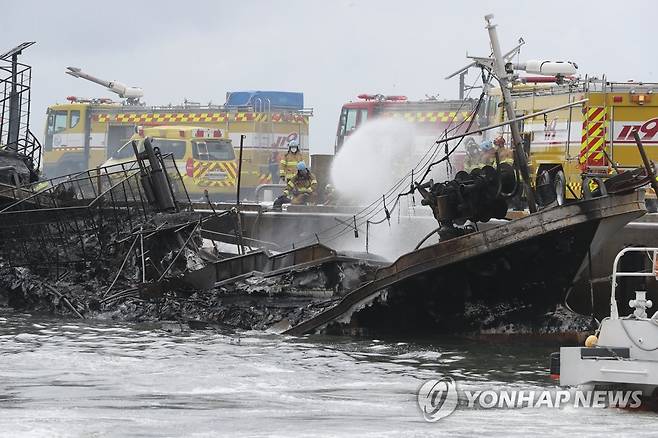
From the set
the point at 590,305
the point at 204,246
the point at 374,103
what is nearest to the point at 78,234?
the point at 204,246

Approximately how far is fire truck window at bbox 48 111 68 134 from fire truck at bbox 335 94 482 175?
1045 cm

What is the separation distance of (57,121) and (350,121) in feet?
36.9

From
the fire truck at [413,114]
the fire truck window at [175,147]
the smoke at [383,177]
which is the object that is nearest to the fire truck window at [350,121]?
the fire truck at [413,114]

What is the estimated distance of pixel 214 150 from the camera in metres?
35.2

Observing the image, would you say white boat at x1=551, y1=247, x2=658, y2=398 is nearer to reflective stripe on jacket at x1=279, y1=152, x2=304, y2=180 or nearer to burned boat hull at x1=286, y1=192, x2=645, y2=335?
burned boat hull at x1=286, y1=192, x2=645, y2=335

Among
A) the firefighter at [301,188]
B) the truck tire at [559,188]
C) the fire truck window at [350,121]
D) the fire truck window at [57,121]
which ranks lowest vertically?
the truck tire at [559,188]

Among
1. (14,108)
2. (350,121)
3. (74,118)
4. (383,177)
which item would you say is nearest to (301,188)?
(383,177)

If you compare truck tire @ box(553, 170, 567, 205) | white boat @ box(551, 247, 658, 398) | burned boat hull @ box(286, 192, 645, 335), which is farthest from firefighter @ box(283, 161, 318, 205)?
white boat @ box(551, 247, 658, 398)

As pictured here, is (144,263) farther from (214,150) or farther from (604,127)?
(214,150)

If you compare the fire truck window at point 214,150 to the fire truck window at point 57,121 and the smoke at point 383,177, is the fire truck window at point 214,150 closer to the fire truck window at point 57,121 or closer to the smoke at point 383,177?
the smoke at point 383,177

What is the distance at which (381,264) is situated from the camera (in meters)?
16.2

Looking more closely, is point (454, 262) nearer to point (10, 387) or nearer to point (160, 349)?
point (160, 349)

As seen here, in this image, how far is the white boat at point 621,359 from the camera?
34.3 feet

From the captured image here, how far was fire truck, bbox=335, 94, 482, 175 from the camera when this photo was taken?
1229 inches
